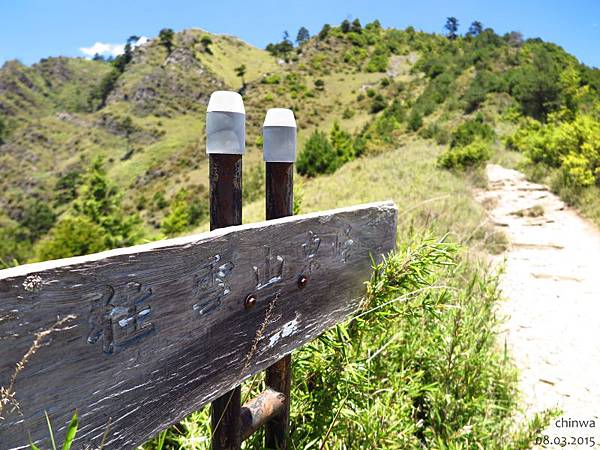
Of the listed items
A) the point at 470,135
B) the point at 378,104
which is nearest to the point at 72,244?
the point at 470,135

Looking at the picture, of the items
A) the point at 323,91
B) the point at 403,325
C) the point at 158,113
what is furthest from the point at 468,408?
the point at 158,113

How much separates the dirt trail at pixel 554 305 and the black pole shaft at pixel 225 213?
1.83 metres

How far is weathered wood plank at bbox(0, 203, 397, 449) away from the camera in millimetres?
636

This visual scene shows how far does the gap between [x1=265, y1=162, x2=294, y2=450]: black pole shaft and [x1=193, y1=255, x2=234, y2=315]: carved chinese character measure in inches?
16.7

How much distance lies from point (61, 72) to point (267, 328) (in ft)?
436

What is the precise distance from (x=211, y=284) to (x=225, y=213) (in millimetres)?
239

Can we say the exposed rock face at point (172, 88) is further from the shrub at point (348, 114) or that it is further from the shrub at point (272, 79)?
the shrub at point (348, 114)

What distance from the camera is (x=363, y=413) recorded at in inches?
61.6

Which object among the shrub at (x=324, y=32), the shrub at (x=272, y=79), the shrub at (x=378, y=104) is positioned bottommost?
the shrub at (x=378, y=104)

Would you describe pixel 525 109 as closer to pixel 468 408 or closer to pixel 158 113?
pixel 468 408

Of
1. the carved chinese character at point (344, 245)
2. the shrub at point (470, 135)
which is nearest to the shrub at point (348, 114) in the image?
the shrub at point (470, 135)

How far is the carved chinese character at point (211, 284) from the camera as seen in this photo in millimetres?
909

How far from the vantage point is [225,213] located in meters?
1.12

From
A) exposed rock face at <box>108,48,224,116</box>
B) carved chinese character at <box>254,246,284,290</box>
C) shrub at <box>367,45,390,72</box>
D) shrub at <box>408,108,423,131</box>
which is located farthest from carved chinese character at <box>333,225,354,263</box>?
exposed rock face at <box>108,48,224,116</box>
